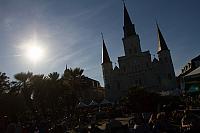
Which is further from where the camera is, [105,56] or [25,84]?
[105,56]

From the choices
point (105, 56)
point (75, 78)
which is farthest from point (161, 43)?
point (75, 78)

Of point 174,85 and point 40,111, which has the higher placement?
point 174,85

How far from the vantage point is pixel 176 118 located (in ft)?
66.2

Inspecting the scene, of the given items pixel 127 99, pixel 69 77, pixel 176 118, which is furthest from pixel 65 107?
pixel 176 118

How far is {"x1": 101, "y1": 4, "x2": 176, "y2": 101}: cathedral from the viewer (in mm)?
76125

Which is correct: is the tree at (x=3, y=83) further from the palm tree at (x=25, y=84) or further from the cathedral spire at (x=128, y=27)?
the cathedral spire at (x=128, y=27)

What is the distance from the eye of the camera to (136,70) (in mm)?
77750

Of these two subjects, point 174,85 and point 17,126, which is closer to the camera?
point 17,126

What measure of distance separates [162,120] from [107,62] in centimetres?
7230

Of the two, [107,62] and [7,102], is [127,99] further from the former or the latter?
[107,62]

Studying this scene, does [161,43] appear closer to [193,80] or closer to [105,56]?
[105,56]

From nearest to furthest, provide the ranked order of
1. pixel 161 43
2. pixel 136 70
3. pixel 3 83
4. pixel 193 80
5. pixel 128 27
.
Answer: pixel 193 80 → pixel 3 83 → pixel 136 70 → pixel 161 43 → pixel 128 27

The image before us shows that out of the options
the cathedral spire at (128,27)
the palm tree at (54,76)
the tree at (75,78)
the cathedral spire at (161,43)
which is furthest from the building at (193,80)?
the cathedral spire at (128,27)

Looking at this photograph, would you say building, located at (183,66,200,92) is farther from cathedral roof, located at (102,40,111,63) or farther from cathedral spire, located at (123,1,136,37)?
cathedral roof, located at (102,40,111,63)
